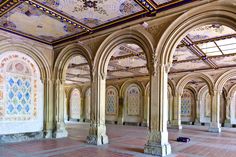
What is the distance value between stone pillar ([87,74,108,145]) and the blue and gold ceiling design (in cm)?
206

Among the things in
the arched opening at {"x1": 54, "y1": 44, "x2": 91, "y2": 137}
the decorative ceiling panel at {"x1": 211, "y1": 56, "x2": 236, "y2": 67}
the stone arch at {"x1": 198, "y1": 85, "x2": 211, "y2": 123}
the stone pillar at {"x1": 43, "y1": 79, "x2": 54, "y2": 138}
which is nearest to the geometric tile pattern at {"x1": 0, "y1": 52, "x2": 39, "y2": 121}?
the stone pillar at {"x1": 43, "y1": 79, "x2": 54, "y2": 138}

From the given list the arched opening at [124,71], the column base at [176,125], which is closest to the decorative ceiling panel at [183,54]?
the arched opening at [124,71]

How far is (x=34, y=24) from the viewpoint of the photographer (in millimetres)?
6898

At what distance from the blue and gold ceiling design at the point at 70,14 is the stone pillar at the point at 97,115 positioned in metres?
2.06

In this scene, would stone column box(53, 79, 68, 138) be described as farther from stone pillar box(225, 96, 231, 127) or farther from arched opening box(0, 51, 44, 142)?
stone pillar box(225, 96, 231, 127)

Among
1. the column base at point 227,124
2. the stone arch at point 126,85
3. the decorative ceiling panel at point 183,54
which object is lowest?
the column base at point 227,124

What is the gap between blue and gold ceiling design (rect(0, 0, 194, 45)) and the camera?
17.7 feet

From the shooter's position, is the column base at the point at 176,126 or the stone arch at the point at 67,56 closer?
the stone arch at the point at 67,56

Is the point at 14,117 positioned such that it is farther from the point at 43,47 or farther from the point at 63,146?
the point at 43,47

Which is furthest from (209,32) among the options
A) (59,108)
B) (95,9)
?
(59,108)

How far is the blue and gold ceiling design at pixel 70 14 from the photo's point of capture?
5406mm

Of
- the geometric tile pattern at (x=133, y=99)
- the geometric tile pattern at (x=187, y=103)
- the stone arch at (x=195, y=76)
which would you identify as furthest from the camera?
the geometric tile pattern at (x=187, y=103)

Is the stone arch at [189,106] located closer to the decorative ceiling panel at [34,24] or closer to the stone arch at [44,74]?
the stone arch at [44,74]

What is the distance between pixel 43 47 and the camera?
356 inches
